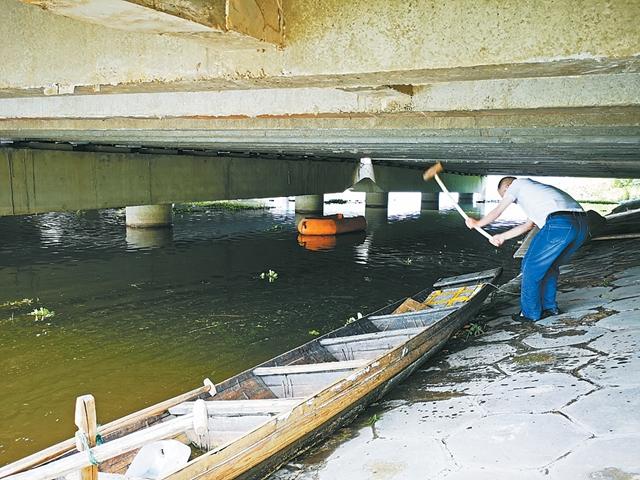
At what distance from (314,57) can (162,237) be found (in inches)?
673

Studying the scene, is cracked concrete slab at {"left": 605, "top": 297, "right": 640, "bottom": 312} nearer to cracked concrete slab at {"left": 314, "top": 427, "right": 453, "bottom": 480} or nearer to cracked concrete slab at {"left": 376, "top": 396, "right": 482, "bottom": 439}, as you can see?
cracked concrete slab at {"left": 376, "top": 396, "right": 482, "bottom": 439}

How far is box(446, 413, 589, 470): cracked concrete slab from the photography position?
392 cm

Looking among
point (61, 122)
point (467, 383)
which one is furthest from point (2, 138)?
point (467, 383)

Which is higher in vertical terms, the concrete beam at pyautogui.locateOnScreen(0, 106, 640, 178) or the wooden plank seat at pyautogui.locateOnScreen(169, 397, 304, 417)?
the concrete beam at pyautogui.locateOnScreen(0, 106, 640, 178)

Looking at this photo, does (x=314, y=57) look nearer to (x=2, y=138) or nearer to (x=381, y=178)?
(x=2, y=138)

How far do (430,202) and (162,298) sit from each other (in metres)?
27.6

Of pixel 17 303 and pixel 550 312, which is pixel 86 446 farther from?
pixel 17 303

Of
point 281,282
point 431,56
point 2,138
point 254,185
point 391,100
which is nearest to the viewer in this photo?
point 431,56

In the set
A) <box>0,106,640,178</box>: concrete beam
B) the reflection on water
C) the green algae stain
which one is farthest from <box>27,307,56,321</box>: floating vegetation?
the green algae stain

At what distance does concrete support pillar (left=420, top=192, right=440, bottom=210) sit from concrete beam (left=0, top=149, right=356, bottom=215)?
53.4ft

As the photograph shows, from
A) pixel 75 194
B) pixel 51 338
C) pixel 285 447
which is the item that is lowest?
pixel 51 338

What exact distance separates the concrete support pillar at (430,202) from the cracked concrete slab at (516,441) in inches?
1267

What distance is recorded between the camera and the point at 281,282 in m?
13.2

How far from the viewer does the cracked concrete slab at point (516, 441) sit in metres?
3.92
